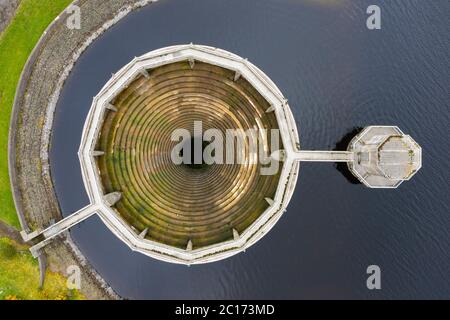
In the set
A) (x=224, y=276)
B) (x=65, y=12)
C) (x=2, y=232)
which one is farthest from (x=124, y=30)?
(x=224, y=276)

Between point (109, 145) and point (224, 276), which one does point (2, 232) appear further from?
point (224, 276)

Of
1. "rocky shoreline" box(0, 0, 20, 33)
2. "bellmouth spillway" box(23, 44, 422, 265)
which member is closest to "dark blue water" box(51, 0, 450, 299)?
"bellmouth spillway" box(23, 44, 422, 265)

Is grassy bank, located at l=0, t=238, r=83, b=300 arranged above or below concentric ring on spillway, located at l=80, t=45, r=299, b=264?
below

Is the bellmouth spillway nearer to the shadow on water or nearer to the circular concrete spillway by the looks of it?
the circular concrete spillway

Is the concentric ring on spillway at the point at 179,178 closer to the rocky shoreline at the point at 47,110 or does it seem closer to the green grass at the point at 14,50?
the rocky shoreline at the point at 47,110

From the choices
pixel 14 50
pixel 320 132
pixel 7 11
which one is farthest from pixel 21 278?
pixel 320 132
